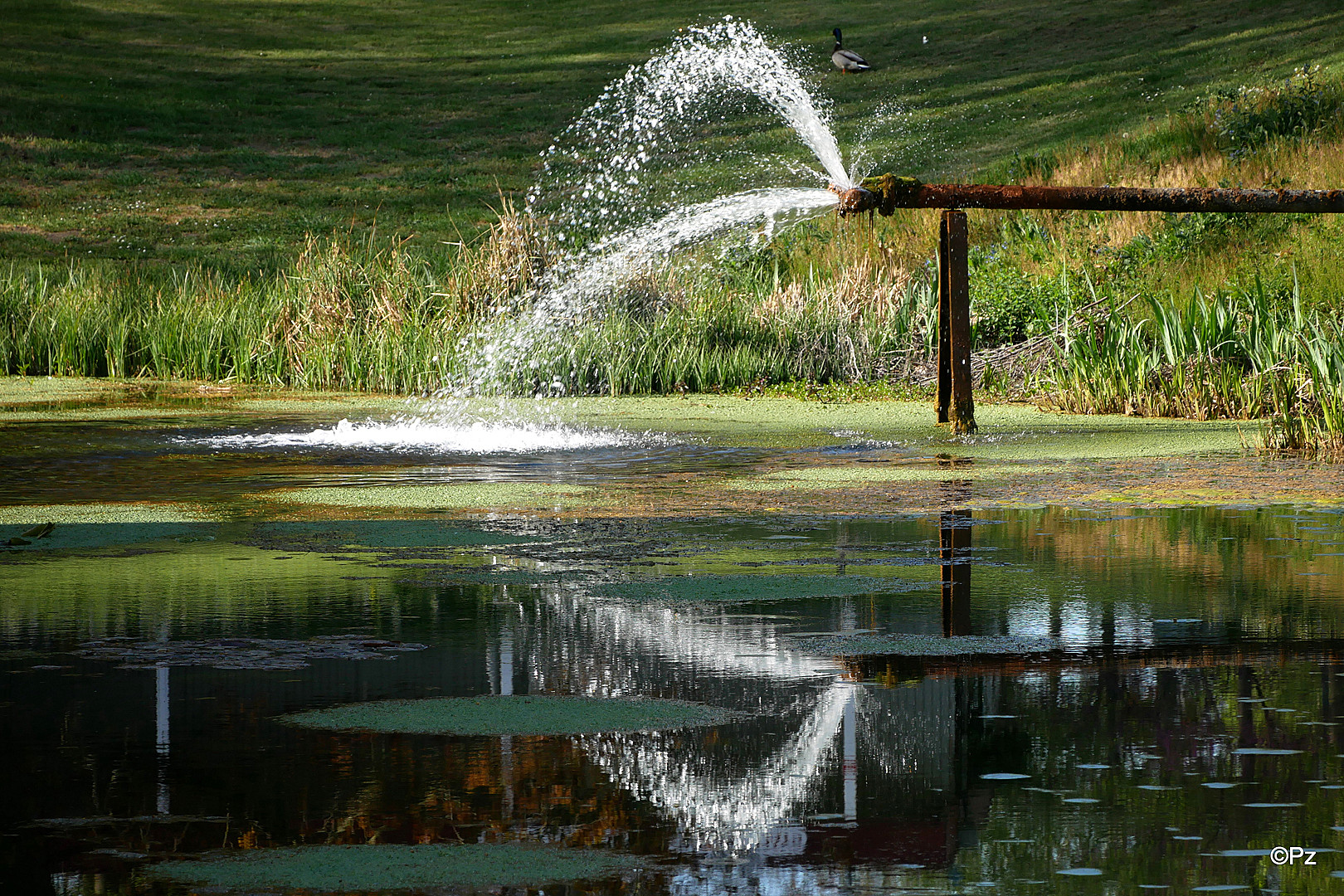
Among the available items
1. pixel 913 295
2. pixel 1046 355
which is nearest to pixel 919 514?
pixel 1046 355

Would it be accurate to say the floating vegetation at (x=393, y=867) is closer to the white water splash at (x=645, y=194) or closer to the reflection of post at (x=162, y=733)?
the reflection of post at (x=162, y=733)

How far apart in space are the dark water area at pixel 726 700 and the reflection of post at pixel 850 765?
0.04ft

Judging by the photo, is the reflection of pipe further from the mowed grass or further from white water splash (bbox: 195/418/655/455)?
the mowed grass

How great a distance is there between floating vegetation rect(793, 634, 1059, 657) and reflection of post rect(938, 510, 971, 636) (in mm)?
127

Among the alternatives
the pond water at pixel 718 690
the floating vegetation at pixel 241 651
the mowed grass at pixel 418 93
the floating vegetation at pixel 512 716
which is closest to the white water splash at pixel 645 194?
the mowed grass at pixel 418 93

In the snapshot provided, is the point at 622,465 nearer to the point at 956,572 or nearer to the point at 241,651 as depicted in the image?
the point at 956,572

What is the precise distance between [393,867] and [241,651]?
213 centimetres

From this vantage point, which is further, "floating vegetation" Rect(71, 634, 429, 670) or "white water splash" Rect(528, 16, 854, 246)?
"white water splash" Rect(528, 16, 854, 246)

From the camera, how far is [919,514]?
28.8 feet

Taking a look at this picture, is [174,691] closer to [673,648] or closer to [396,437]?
[673,648]

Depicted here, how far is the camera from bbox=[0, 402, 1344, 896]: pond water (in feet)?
12.4

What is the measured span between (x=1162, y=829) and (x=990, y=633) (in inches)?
80.2

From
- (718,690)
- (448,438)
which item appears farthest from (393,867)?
(448,438)

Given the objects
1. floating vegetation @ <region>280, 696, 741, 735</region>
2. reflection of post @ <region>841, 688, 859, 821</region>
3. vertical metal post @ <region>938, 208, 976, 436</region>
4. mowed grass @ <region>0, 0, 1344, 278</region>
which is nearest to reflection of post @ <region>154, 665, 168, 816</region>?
floating vegetation @ <region>280, 696, 741, 735</region>
